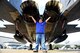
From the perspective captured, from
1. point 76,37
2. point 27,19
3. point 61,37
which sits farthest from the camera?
point 76,37

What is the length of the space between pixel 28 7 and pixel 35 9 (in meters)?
0.29

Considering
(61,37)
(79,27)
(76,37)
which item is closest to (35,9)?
(61,37)

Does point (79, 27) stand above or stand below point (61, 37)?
above

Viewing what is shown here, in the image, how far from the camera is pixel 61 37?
555 inches

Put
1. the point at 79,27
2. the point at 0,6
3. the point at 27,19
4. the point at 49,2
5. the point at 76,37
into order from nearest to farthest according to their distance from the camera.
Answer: the point at 49,2 → the point at 0,6 → the point at 27,19 → the point at 79,27 → the point at 76,37

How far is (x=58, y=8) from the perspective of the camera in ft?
Answer: 29.6

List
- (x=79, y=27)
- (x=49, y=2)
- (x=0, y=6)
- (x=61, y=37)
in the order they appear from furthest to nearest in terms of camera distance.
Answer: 1. (x=79, y=27)
2. (x=61, y=37)
3. (x=0, y=6)
4. (x=49, y=2)

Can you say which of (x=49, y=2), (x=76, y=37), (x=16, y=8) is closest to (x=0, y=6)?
(x=16, y=8)

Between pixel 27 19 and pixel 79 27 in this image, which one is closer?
pixel 27 19

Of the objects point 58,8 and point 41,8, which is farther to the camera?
point 41,8

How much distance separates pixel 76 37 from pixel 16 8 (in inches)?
495

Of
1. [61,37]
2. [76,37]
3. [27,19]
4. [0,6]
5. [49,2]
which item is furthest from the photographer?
[76,37]

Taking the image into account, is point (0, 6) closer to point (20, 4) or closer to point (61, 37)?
point (20, 4)

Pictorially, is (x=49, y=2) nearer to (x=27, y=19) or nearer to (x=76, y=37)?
(x=27, y=19)
